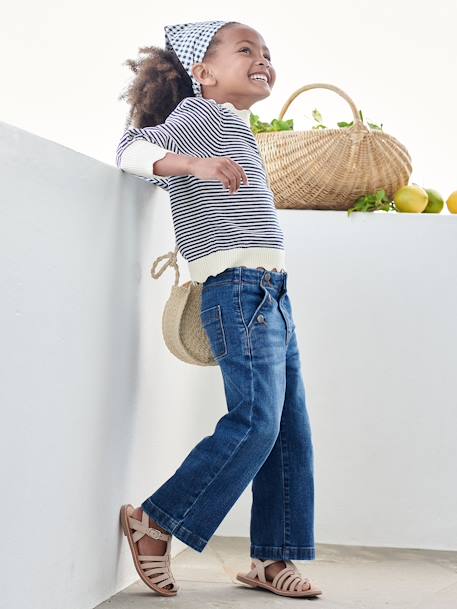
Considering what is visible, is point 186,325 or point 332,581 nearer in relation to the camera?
point 186,325

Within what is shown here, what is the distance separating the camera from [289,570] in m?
1.68

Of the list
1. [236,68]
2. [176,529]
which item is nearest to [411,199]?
[236,68]

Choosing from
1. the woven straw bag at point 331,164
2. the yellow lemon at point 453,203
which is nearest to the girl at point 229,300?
the woven straw bag at point 331,164

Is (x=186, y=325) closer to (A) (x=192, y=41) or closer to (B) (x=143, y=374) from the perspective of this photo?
(B) (x=143, y=374)

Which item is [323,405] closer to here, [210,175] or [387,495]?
[387,495]

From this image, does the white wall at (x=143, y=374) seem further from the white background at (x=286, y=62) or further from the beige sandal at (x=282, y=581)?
the white background at (x=286, y=62)

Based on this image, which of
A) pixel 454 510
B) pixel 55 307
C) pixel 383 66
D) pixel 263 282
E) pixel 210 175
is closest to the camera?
pixel 55 307

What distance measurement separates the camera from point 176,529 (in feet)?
5.00

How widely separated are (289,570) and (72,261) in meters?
0.67

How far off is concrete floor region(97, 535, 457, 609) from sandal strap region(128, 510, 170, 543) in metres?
0.10

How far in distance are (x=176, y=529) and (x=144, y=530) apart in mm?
51

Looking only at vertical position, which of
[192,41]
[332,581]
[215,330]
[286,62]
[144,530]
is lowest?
[332,581]

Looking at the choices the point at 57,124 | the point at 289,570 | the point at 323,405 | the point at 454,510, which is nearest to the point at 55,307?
the point at 289,570

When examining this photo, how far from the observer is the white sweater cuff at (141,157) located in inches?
58.1
